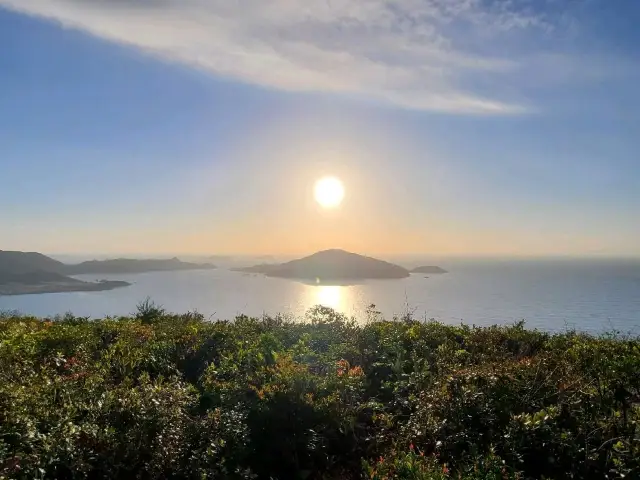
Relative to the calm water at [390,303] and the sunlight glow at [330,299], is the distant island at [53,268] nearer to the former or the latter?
the calm water at [390,303]

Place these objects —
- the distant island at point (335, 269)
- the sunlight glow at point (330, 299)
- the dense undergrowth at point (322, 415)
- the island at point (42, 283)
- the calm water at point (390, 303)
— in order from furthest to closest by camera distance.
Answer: the distant island at point (335, 269), the island at point (42, 283), the sunlight glow at point (330, 299), the calm water at point (390, 303), the dense undergrowth at point (322, 415)

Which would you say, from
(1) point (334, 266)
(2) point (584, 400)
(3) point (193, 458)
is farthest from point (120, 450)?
(1) point (334, 266)

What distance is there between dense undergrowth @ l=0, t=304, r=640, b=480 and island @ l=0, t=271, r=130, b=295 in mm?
56479

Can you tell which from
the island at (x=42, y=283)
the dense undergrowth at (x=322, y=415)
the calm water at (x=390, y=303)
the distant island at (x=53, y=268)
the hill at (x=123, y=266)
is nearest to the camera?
the dense undergrowth at (x=322, y=415)

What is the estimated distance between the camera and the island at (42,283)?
2291 inches

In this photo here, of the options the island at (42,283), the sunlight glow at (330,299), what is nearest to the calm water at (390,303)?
the sunlight glow at (330,299)

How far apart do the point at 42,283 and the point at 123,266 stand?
808 inches

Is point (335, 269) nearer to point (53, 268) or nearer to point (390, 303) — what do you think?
point (390, 303)

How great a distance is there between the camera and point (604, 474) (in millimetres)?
4250

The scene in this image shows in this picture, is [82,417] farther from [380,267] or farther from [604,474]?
[380,267]

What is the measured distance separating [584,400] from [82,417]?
6.00 m

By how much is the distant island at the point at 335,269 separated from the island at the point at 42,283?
3051cm

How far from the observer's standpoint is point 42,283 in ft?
226

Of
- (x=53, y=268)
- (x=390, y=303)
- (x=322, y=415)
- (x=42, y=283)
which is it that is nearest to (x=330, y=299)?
(x=390, y=303)
